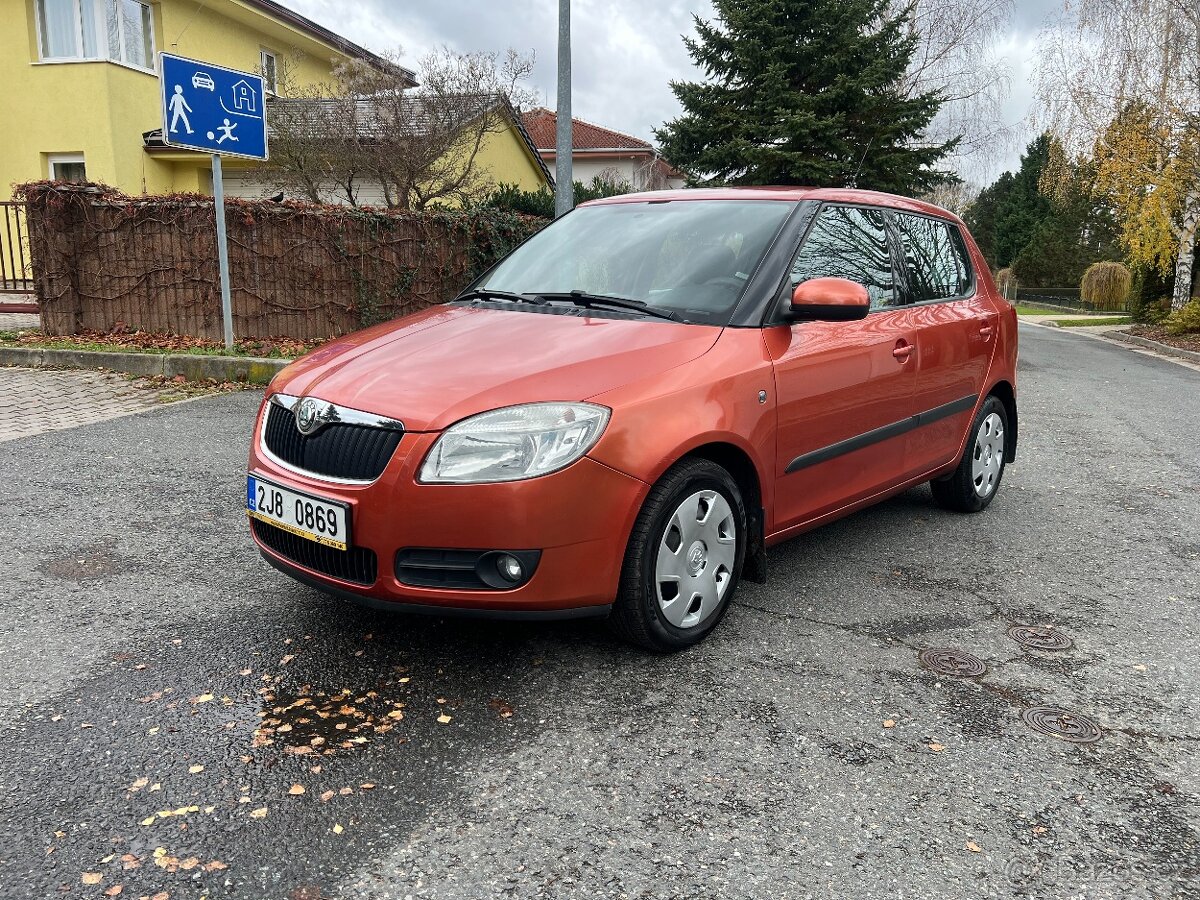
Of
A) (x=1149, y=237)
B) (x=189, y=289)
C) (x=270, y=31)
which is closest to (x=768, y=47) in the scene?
(x=1149, y=237)

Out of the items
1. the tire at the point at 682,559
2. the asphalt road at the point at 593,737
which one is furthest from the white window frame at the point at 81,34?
the tire at the point at 682,559

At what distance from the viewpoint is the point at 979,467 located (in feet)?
17.4

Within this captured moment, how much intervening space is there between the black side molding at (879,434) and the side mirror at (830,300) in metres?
0.56

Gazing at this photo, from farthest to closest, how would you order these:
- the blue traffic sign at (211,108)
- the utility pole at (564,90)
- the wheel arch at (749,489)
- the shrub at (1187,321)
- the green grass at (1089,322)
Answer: the green grass at (1089,322), the shrub at (1187,321), the utility pole at (564,90), the blue traffic sign at (211,108), the wheel arch at (749,489)

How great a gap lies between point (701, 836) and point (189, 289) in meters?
9.78

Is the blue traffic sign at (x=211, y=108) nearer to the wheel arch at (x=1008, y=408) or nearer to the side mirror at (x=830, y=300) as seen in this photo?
the side mirror at (x=830, y=300)

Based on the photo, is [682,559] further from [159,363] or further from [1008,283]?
[1008,283]

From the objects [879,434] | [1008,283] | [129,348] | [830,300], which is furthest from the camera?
[1008,283]

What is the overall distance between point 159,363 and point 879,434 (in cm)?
773

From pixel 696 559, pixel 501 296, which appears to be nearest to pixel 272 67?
pixel 501 296

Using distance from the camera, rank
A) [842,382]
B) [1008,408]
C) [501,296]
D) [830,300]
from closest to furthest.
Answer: [830,300]
[842,382]
[501,296]
[1008,408]

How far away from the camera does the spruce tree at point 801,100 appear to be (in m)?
20.2

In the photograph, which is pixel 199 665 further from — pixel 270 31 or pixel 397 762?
pixel 270 31

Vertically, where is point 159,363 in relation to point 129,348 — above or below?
below
